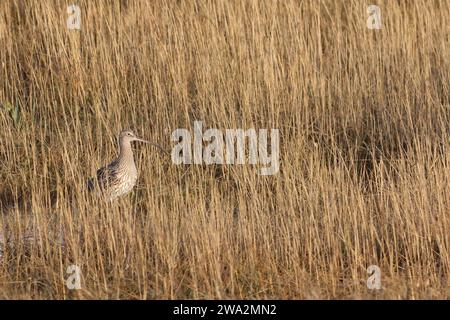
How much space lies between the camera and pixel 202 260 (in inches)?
174

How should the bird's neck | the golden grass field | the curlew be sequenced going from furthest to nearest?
the bird's neck < the curlew < the golden grass field

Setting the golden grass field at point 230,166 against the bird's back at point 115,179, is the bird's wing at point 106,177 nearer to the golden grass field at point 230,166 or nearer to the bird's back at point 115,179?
the bird's back at point 115,179

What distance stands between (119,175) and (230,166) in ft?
2.15

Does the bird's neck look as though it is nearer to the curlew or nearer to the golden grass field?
the curlew

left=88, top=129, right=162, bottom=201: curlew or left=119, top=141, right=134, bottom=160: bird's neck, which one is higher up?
left=119, top=141, right=134, bottom=160: bird's neck

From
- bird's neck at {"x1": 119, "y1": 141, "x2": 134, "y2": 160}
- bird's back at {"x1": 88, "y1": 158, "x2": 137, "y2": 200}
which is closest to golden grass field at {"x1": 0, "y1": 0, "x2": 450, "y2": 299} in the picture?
bird's back at {"x1": 88, "y1": 158, "x2": 137, "y2": 200}

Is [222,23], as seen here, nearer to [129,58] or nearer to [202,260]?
[129,58]

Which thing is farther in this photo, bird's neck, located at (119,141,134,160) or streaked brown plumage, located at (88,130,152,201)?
bird's neck, located at (119,141,134,160)

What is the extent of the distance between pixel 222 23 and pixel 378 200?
2178mm

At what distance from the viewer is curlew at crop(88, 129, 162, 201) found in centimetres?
528

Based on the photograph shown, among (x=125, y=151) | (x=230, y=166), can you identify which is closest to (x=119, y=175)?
(x=125, y=151)

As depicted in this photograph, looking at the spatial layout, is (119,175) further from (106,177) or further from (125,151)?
(125,151)

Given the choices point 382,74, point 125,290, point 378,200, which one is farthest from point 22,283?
point 382,74

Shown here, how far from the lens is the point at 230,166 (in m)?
Answer: 5.61
